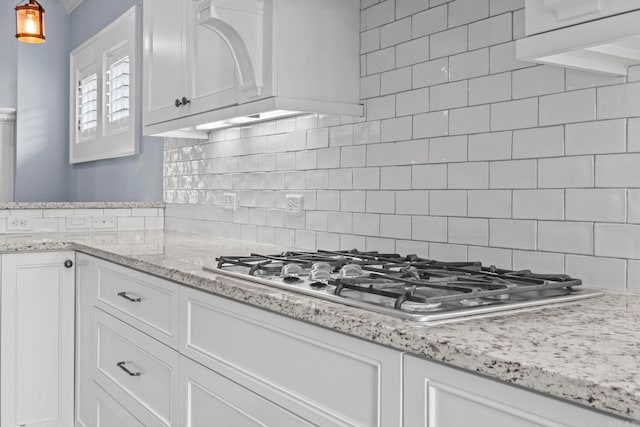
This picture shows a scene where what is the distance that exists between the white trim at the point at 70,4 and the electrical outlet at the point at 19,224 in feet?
8.81

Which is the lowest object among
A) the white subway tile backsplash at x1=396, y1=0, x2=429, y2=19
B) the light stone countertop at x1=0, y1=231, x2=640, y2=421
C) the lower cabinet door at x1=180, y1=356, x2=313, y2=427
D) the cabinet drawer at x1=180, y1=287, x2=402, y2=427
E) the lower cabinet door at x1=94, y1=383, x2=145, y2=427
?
the lower cabinet door at x1=94, y1=383, x2=145, y2=427

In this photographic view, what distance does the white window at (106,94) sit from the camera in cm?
415

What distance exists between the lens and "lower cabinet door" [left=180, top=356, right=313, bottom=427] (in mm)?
1401

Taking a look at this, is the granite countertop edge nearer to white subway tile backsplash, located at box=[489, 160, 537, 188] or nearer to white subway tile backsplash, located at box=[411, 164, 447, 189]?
white subway tile backsplash, located at box=[411, 164, 447, 189]

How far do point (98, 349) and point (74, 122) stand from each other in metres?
3.24

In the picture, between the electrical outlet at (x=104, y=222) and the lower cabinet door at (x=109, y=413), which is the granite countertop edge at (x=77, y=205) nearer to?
the electrical outlet at (x=104, y=222)

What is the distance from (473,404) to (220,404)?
2.96 feet

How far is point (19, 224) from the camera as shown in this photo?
3439 mm

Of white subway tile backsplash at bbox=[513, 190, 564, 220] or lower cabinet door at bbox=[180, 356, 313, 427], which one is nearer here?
lower cabinet door at bbox=[180, 356, 313, 427]

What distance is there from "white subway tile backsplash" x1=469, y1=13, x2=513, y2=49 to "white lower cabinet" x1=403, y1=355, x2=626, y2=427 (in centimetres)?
106

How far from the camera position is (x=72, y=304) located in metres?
2.93

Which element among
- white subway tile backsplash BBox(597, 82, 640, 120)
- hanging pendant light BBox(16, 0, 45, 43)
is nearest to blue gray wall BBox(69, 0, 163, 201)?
hanging pendant light BBox(16, 0, 45, 43)

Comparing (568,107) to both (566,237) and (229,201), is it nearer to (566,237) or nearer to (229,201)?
(566,237)

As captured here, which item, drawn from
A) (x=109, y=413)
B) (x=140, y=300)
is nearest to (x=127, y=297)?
(x=140, y=300)
